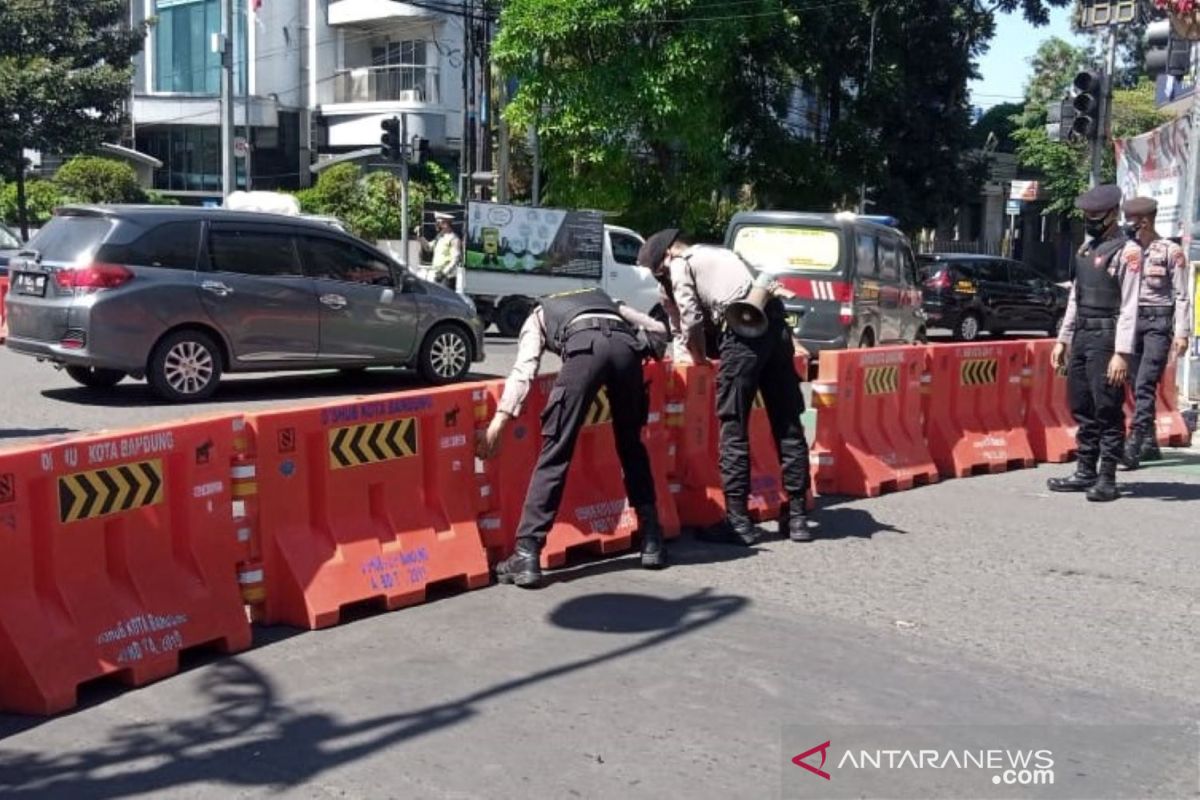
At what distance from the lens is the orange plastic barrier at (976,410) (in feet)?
32.0

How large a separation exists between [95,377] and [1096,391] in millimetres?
9119

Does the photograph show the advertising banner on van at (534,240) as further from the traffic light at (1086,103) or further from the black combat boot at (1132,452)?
the black combat boot at (1132,452)

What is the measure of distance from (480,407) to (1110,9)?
13115 millimetres

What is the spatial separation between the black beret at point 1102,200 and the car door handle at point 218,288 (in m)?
7.38

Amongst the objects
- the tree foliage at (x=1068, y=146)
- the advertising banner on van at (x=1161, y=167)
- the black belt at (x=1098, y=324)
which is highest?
the tree foliage at (x=1068, y=146)

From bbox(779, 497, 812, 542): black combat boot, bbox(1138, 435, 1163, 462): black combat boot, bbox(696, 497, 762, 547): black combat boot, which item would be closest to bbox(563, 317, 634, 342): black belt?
bbox(696, 497, 762, 547): black combat boot

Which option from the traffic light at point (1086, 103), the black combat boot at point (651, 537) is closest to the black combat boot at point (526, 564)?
the black combat boot at point (651, 537)

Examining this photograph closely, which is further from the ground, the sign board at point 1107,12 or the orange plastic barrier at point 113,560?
the sign board at point 1107,12

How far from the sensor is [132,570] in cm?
515

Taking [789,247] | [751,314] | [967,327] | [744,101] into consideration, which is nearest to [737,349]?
[751,314]

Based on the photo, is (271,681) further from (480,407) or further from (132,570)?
(480,407)

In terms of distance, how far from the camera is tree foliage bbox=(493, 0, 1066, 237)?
2389cm

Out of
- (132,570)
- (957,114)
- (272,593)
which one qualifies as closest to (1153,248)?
(272,593)

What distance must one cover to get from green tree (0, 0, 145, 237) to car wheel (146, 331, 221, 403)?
21.6 metres
